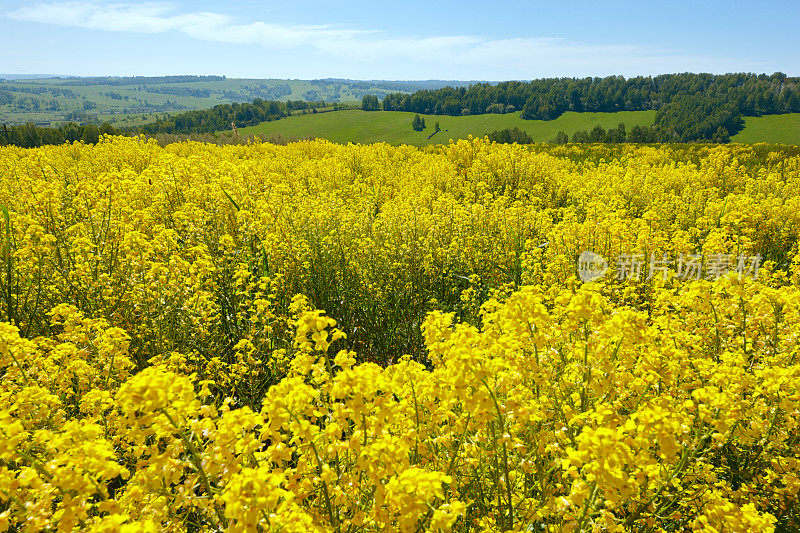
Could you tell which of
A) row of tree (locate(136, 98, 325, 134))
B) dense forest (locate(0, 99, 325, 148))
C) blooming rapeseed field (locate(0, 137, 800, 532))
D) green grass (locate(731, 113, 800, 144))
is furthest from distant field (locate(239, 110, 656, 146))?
blooming rapeseed field (locate(0, 137, 800, 532))

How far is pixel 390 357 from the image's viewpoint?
591cm

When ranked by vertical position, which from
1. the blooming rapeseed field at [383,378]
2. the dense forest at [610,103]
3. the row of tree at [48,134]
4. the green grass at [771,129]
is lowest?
the blooming rapeseed field at [383,378]

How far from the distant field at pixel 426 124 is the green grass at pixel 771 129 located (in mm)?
16403

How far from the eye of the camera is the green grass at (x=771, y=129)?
6650cm

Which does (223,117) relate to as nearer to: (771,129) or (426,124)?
(426,124)

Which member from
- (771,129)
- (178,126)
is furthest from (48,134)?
(771,129)

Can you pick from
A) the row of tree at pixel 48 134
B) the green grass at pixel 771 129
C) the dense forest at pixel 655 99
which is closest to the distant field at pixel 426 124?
the dense forest at pixel 655 99

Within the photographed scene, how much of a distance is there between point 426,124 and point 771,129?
63.2 m

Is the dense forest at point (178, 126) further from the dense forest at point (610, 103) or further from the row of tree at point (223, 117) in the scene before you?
the dense forest at point (610, 103)

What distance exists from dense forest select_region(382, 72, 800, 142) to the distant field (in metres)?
4.65

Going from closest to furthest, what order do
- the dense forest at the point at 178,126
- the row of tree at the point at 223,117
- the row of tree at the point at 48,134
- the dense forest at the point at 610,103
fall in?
the row of tree at the point at 48,134, the dense forest at the point at 178,126, the dense forest at the point at 610,103, the row of tree at the point at 223,117

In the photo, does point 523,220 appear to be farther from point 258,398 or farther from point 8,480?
point 8,480

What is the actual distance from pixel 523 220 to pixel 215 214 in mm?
5933

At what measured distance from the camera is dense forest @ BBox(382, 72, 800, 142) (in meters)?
77.9
